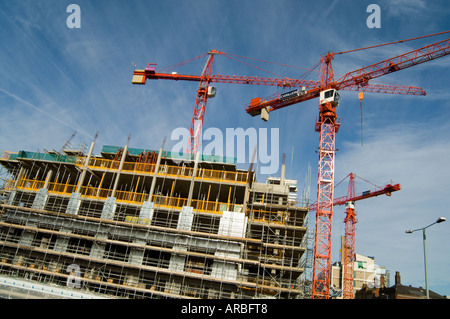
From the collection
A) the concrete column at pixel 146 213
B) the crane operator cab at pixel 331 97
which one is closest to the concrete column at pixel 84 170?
the concrete column at pixel 146 213

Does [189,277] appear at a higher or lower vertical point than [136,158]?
lower

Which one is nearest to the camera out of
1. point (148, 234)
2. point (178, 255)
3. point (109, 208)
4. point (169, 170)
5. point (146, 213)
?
point (178, 255)

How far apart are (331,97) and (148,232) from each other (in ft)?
109

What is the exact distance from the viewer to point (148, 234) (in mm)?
27688

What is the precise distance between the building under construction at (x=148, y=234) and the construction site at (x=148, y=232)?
0.11 metres

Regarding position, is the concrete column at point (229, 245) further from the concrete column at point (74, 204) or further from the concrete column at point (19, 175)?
the concrete column at point (19, 175)

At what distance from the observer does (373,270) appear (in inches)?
3625

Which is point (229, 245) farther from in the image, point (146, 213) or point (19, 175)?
point (19, 175)

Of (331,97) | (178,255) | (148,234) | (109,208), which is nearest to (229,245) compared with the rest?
(178,255)

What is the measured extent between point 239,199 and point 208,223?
4.57m

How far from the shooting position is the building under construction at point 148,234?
86.0ft
